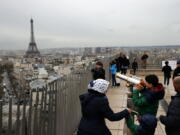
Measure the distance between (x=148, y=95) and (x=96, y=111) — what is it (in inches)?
39.5

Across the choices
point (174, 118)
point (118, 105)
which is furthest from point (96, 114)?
point (118, 105)

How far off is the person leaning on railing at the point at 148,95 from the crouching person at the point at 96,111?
647 mm

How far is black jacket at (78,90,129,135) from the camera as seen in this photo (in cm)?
344

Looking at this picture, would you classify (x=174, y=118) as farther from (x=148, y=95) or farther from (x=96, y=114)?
(x=96, y=114)

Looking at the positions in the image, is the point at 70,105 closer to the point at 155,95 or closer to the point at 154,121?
the point at 155,95

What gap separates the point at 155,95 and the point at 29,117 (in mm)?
1857

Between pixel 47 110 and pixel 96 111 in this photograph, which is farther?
pixel 47 110

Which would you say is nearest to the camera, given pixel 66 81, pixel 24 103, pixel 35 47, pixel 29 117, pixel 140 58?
pixel 24 103

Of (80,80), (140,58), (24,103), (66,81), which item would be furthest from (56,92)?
(140,58)

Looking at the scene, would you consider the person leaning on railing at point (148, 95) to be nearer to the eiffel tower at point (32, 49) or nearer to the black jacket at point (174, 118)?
the black jacket at point (174, 118)

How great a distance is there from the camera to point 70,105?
5469 millimetres

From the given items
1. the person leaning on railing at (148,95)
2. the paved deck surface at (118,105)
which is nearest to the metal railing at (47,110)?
the paved deck surface at (118,105)

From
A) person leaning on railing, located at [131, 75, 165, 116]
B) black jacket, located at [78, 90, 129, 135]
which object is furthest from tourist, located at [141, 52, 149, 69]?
black jacket, located at [78, 90, 129, 135]

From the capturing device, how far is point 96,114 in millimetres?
3488
